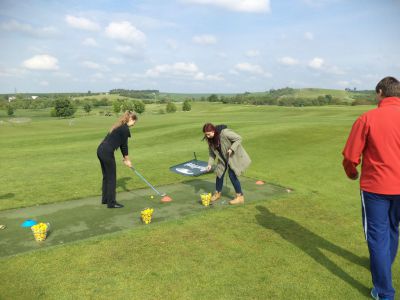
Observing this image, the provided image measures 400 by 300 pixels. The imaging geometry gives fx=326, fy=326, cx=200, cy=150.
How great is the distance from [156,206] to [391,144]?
227 inches

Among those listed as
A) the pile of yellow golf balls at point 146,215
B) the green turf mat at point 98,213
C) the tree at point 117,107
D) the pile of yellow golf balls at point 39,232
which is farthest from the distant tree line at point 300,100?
the pile of yellow golf balls at point 39,232

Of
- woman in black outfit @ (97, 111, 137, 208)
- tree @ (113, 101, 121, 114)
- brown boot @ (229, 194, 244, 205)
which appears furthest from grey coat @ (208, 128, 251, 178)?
tree @ (113, 101, 121, 114)

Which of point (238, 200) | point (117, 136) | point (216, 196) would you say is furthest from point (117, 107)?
point (238, 200)

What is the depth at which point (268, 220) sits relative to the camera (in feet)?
23.6

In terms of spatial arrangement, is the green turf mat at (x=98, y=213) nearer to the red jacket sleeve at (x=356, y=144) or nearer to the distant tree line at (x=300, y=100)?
the red jacket sleeve at (x=356, y=144)

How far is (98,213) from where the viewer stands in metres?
7.80

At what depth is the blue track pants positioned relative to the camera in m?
4.14

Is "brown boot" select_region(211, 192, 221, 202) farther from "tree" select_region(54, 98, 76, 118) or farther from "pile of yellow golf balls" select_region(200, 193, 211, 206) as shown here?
"tree" select_region(54, 98, 76, 118)

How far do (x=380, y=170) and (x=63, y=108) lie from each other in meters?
104

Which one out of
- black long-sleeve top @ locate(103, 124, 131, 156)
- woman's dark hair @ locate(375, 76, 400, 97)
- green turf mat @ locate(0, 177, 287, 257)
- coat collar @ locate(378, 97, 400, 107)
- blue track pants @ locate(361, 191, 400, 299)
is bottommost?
green turf mat @ locate(0, 177, 287, 257)

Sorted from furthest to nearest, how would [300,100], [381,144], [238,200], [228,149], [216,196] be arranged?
[300,100], [216,196], [238,200], [228,149], [381,144]

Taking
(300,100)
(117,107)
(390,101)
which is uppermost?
(300,100)

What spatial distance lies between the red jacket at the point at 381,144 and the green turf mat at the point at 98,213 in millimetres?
4322

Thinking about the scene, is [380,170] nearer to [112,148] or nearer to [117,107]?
[112,148]
